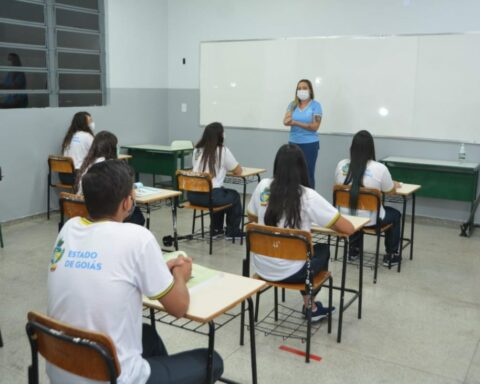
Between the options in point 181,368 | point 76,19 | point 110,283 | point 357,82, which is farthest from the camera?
point 76,19

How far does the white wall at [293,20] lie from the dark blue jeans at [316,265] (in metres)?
3.83

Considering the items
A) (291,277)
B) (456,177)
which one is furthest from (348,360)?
(456,177)

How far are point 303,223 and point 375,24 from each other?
407 cm

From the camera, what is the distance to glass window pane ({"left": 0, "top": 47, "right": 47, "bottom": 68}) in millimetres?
5719

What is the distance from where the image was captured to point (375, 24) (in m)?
6.27

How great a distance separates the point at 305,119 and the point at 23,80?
126 inches

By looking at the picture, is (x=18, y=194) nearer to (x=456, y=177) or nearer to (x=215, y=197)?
(x=215, y=197)

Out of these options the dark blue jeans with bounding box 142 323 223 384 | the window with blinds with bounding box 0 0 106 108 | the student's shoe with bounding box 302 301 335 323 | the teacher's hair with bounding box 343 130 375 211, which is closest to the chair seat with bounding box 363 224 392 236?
the teacher's hair with bounding box 343 130 375 211

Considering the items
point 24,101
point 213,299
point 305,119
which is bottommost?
point 213,299

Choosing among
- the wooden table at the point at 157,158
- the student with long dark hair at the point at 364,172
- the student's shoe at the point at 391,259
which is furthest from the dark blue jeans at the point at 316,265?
the wooden table at the point at 157,158

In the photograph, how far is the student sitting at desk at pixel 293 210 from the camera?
298cm

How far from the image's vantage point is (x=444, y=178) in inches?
Result: 231

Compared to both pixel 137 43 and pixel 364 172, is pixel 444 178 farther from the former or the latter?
pixel 137 43

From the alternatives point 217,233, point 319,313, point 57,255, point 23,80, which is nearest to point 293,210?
point 319,313
